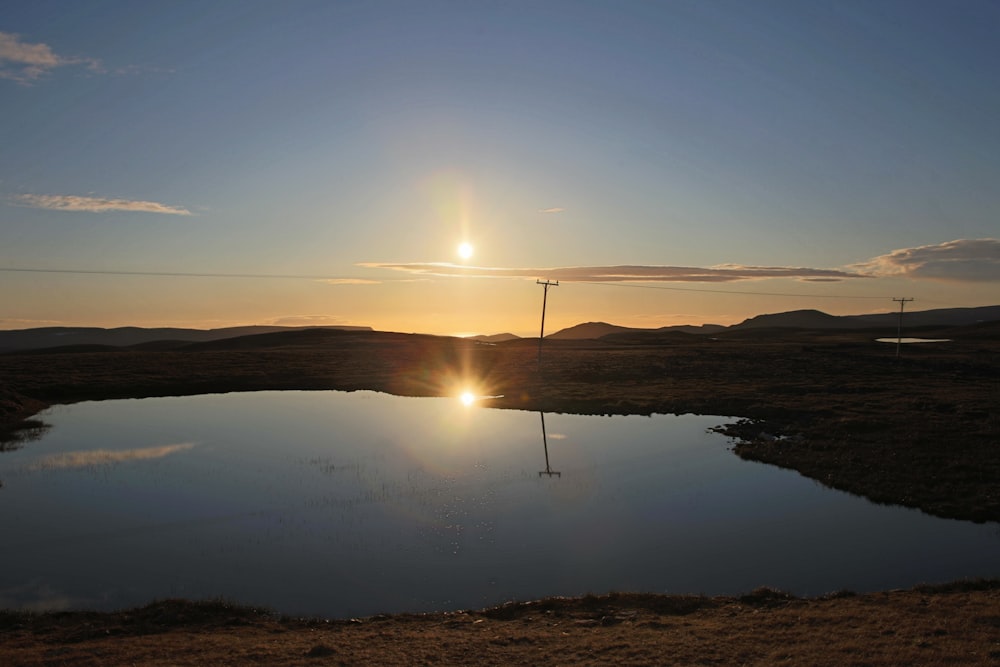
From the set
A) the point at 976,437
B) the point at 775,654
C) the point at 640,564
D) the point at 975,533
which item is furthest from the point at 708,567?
the point at 976,437

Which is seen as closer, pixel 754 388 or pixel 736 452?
pixel 736 452

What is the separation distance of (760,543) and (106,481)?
31.5 m

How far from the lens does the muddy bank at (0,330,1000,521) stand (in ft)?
116

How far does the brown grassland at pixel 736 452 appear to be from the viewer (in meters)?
15.0

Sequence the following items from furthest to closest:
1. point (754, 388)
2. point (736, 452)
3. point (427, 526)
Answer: point (754, 388) → point (736, 452) → point (427, 526)

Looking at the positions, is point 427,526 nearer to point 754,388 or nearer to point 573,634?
point 573,634

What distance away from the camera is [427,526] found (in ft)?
86.5

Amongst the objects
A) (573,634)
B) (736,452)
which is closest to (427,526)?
(573,634)

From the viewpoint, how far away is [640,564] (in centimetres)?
2280

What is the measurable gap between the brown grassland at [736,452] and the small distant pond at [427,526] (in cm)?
182

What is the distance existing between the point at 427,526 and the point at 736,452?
2396 cm

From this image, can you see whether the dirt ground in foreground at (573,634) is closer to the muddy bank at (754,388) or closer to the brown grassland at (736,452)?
the brown grassland at (736,452)

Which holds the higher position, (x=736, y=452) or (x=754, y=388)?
(x=754, y=388)

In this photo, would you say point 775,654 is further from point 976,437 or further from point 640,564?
point 976,437
